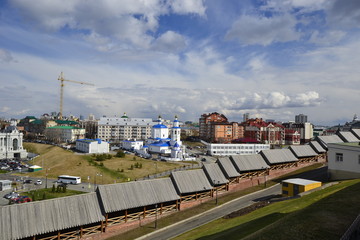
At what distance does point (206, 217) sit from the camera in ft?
82.6

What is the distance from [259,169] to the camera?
3550cm

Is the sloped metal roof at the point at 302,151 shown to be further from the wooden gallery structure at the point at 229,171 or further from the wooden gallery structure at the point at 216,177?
the wooden gallery structure at the point at 216,177

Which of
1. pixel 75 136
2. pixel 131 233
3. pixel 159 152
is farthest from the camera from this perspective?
pixel 75 136

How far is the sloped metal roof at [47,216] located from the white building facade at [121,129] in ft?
341

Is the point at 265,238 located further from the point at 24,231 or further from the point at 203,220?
the point at 24,231

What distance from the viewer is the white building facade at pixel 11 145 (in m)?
82.2

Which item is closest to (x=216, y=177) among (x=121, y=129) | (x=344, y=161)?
(x=344, y=161)

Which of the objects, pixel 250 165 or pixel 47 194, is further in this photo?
pixel 47 194

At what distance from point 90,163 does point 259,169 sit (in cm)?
4437

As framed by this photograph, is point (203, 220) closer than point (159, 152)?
Yes

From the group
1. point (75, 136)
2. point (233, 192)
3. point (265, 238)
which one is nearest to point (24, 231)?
point (265, 238)

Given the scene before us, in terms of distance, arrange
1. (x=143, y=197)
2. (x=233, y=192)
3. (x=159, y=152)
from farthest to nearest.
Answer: (x=159, y=152) < (x=233, y=192) < (x=143, y=197)

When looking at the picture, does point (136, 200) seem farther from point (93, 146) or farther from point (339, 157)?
point (93, 146)

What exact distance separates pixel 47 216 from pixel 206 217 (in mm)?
14382
